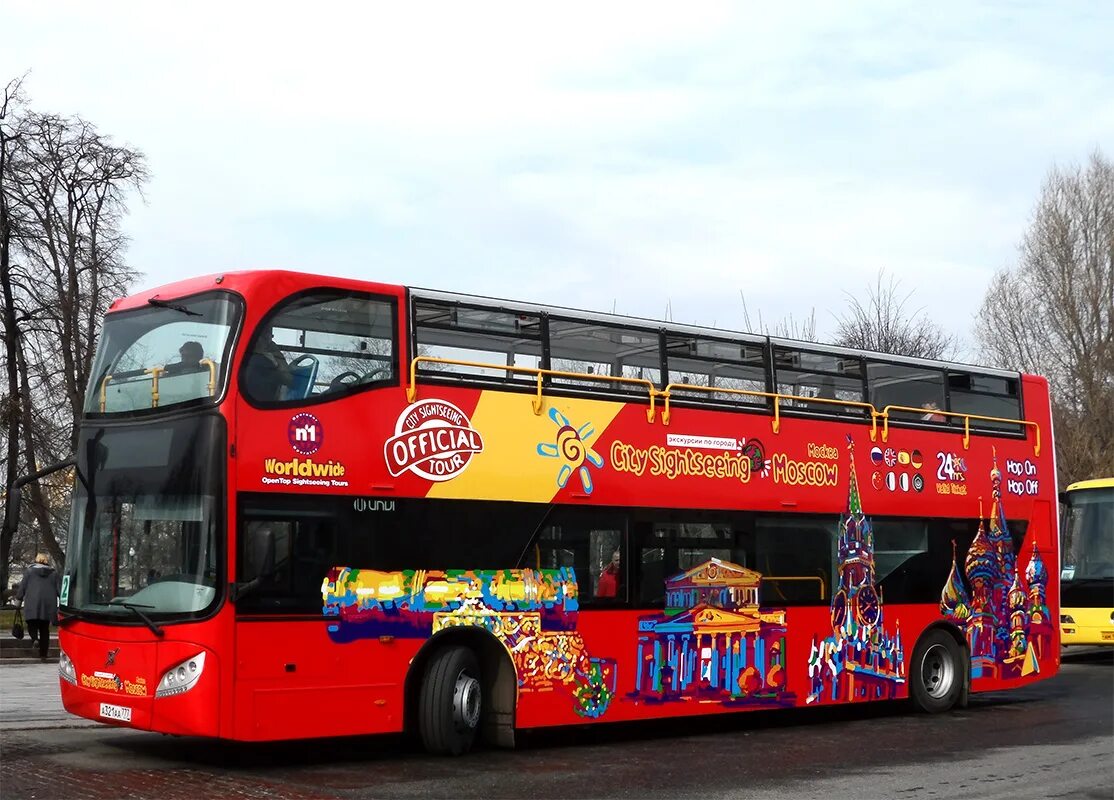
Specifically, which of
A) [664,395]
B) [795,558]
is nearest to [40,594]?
[664,395]

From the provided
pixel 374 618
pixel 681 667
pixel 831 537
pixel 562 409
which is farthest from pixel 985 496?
pixel 374 618

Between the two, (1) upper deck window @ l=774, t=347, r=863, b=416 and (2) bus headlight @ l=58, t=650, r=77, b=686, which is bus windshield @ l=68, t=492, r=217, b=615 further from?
(1) upper deck window @ l=774, t=347, r=863, b=416

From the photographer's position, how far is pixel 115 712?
11.0m

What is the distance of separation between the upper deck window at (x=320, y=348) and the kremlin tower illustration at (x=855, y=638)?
589 centimetres

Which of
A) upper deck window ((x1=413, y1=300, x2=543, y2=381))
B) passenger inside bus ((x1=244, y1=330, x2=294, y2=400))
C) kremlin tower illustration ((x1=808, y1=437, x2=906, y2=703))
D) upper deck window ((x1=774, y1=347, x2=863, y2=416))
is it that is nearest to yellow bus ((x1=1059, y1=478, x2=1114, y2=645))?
kremlin tower illustration ((x1=808, y1=437, x2=906, y2=703))

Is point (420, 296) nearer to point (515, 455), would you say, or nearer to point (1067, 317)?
point (515, 455)

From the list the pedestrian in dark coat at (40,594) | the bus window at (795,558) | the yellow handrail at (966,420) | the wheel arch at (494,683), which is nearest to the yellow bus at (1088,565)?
the yellow handrail at (966,420)

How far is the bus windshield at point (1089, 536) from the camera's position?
966 inches

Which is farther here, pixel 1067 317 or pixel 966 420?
pixel 1067 317

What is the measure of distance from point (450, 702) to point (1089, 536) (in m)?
16.5

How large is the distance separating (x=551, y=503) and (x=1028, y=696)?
376 inches

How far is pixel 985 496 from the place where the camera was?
17062 millimetres

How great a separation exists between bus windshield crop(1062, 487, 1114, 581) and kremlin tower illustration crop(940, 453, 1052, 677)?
7.71 m

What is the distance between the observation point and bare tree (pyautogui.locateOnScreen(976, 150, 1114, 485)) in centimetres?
4325
